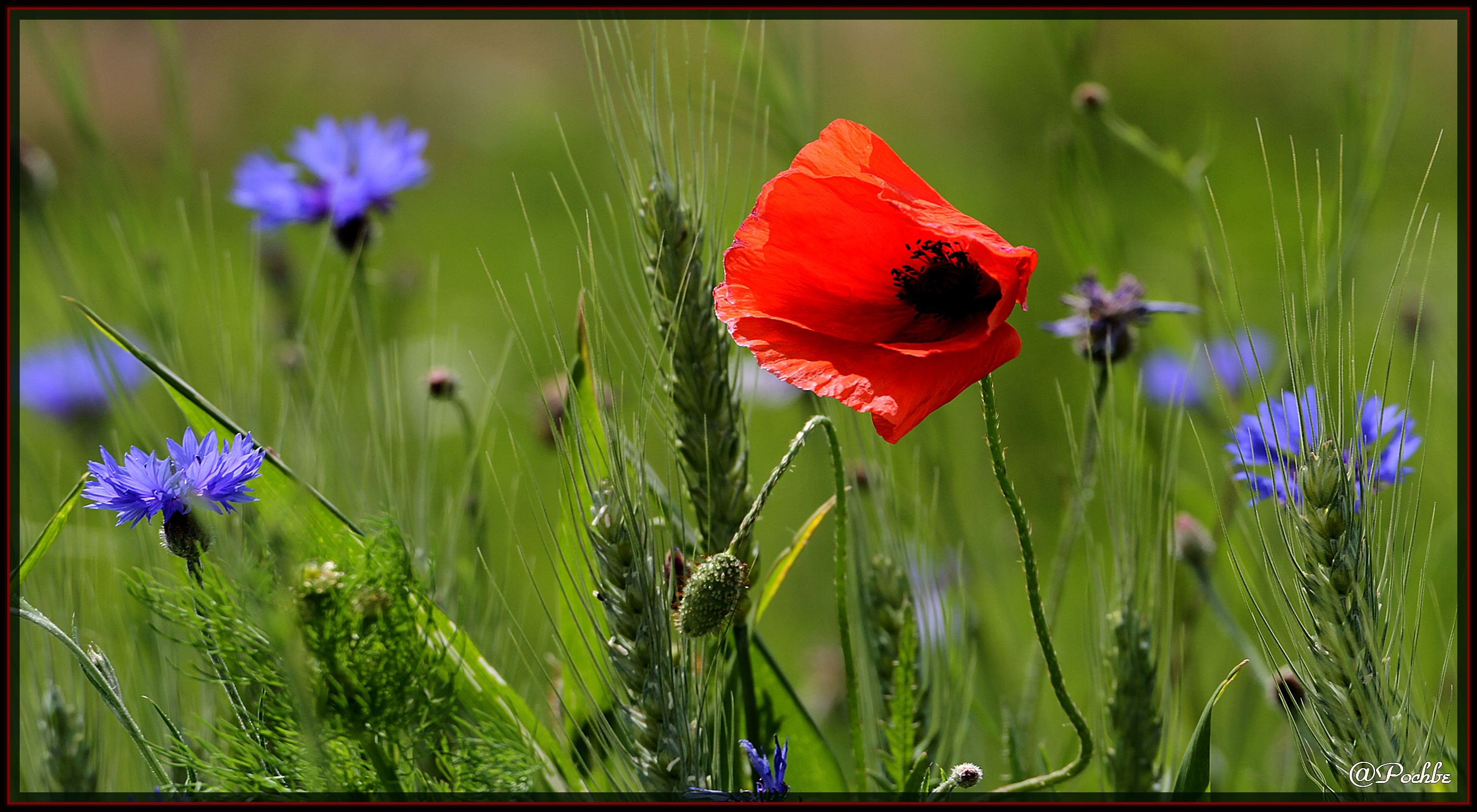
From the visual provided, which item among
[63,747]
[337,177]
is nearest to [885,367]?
[63,747]

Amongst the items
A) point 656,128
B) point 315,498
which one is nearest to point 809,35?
point 656,128

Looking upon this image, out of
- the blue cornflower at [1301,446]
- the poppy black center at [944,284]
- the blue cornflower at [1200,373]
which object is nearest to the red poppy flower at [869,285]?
the poppy black center at [944,284]


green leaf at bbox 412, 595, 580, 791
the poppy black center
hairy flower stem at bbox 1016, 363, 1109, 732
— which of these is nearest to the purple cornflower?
hairy flower stem at bbox 1016, 363, 1109, 732

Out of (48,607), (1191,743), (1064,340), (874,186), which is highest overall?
(1064,340)

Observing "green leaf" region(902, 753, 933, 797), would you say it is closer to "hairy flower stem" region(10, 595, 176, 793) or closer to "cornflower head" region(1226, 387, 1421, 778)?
"cornflower head" region(1226, 387, 1421, 778)

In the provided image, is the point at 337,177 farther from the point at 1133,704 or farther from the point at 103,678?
the point at 1133,704

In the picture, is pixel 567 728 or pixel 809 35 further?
pixel 809 35

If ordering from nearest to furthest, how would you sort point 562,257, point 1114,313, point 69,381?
1. point 1114,313
2. point 69,381
3. point 562,257

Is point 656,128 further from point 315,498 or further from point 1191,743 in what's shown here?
point 1191,743
